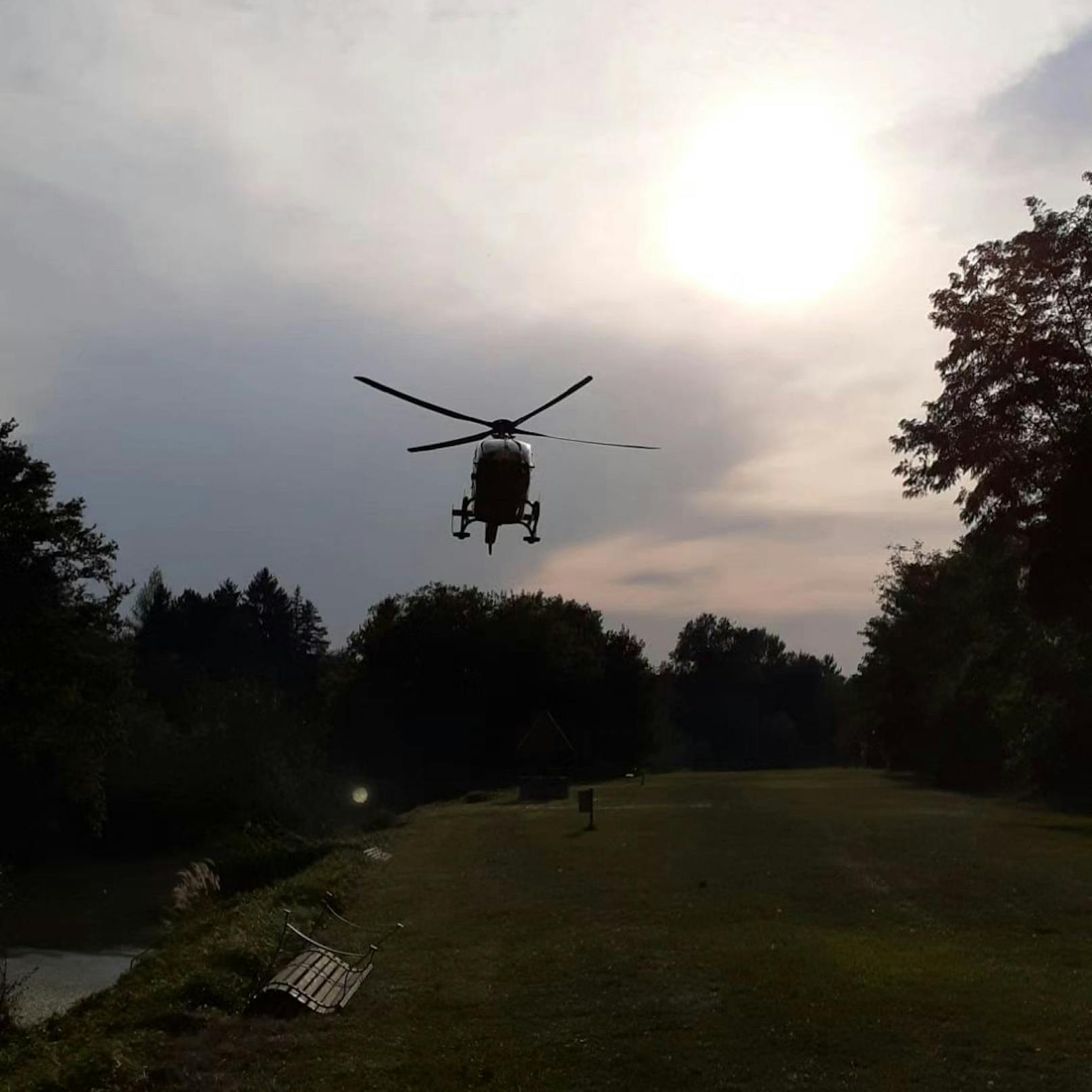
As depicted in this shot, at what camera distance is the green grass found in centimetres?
1552

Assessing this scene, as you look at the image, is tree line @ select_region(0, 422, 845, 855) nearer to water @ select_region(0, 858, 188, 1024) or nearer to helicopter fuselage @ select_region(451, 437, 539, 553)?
water @ select_region(0, 858, 188, 1024)

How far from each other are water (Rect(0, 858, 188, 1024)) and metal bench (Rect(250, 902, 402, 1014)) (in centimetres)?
601

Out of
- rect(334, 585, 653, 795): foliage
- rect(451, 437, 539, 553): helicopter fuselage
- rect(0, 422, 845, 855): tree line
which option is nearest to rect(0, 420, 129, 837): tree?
rect(0, 422, 845, 855): tree line

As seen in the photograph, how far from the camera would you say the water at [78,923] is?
3038 cm

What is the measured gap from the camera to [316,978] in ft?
64.4

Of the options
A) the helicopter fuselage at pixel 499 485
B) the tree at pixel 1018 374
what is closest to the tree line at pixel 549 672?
the tree at pixel 1018 374

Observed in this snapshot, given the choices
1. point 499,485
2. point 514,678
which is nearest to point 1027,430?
point 499,485

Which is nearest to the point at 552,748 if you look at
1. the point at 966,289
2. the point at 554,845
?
the point at 554,845

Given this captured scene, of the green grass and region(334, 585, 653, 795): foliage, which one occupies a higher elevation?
region(334, 585, 653, 795): foliage

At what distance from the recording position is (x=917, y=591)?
10581cm

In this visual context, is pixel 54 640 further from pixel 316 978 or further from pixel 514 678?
pixel 514 678

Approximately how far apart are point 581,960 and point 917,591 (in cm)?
8863

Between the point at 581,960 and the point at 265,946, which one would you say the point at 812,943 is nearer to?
the point at 581,960

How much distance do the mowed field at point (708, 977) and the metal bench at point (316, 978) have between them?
39 centimetres
